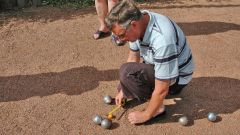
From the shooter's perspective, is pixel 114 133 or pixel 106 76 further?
pixel 106 76

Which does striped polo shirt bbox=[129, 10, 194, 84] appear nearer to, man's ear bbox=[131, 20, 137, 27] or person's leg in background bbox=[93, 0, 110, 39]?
man's ear bbox=[131, 20, 137, 27]

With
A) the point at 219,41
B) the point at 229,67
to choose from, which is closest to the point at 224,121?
the point at 229,67

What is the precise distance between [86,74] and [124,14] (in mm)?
2028

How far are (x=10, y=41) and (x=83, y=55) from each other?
1.26 m

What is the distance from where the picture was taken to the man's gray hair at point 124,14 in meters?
3.50

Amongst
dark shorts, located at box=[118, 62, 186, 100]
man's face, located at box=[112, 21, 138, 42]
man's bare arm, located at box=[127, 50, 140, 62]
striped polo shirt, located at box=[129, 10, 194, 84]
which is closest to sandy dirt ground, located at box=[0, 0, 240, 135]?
dark shorts, located at box=[118, 62, 186, 100]

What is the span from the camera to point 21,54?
230 inches

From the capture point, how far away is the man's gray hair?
138 inches

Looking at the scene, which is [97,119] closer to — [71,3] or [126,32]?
[126,32]

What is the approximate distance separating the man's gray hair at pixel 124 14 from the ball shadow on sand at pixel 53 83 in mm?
1707

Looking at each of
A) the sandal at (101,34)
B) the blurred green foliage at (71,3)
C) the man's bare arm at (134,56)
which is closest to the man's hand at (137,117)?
the man's bare arm at (134,56)

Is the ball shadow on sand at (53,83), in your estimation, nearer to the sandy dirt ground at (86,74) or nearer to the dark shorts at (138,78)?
the sandy dirt ground at (86,74)

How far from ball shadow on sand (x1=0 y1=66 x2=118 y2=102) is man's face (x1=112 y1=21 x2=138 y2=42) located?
159 centimetres

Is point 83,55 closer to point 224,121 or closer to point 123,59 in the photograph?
point 123,59
